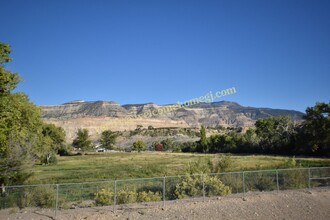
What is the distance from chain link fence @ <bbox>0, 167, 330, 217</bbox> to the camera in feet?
63.0

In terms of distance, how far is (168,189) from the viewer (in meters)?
22.1

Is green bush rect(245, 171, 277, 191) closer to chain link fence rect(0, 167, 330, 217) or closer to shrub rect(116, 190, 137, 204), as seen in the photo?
chain link fence rect(0, 167, 330, 217)

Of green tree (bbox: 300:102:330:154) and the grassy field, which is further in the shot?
green tree (bbox: 300:102:330:154)

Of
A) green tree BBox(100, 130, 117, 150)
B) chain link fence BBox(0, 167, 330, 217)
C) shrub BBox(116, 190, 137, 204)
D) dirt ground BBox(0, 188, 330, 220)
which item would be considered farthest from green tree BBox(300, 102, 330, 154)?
green tree BBox(100, 130, 117, 150)

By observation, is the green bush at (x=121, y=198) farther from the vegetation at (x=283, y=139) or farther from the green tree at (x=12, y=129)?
the vegetation at (x=283, y=139)

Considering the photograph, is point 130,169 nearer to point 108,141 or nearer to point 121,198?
point 121,198

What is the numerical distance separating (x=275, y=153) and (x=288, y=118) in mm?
14114

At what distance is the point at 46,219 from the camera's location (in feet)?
51.9

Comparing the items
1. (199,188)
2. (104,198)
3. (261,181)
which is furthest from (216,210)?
(261,181)

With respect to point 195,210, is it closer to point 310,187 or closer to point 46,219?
point 46,219

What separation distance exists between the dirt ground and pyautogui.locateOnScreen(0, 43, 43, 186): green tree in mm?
6402

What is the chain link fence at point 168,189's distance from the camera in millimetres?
19203

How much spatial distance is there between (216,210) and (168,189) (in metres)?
5.61

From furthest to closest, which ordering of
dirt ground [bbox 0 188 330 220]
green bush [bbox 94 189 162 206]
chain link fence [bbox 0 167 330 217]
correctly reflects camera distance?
green bush [bbox 94 189 162 206]
chain link fence [bbox 0 167 330 217]
dirt ground [bbox 0 188 330 220]
